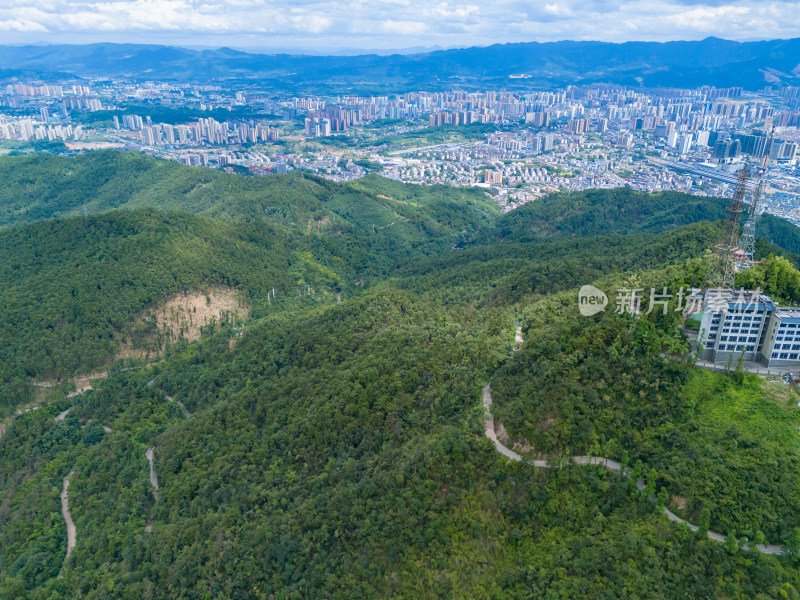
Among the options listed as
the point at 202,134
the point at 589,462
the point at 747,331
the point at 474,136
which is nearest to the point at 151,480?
the point at 589,462

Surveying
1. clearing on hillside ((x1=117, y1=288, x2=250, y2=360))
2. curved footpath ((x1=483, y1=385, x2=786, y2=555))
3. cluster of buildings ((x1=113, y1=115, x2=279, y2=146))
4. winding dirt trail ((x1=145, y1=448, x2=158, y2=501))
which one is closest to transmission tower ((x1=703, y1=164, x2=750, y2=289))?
curved footpath ((x1=483, y1=385, x2=786, y2=555))

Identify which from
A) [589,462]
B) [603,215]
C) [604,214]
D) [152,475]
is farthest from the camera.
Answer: [604,214]

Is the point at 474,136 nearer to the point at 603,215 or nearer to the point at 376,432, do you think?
the point at 603,215

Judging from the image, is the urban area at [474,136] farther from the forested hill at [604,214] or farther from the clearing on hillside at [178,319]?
the clearing on hillside at [178,319]

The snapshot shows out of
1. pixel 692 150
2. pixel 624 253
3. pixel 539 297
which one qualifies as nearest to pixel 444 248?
pixel 624 253

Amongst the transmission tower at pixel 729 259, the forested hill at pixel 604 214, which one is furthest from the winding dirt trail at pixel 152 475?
the forested hill at pixel 604 214

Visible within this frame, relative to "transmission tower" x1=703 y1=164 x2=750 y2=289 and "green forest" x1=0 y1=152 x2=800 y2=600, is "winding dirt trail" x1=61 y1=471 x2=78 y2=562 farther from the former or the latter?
"transmission tower" x1=703 y1=164 x2=750 y2=289
